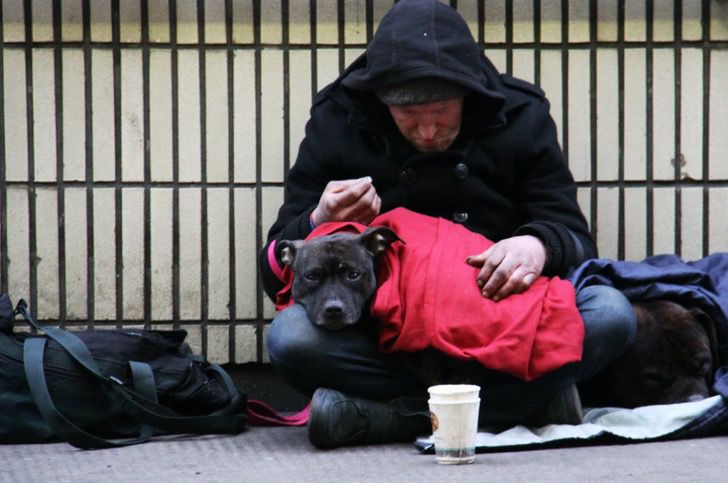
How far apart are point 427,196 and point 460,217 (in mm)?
122

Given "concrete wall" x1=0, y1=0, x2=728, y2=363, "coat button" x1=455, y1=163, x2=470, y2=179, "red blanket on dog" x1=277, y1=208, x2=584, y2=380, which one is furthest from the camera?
"concrete wall" x1=0, y1=0, x2=728, y2=363

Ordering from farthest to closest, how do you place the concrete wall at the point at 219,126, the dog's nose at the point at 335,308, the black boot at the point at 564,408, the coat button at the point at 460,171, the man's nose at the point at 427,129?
1. the concrete wall at the point at 219,126
2. the coat button at the point at 460,171
3. the man's nose at the point at 427,129
4. the black boot at the point at 564,408
5. the dog's nose at the point at 335,308

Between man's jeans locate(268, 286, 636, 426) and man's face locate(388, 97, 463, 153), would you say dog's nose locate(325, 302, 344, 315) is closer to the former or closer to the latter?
man's jeans locate(268, 286, 636, 426)

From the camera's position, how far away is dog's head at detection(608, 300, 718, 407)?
3.81m

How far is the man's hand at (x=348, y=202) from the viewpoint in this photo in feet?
12.3

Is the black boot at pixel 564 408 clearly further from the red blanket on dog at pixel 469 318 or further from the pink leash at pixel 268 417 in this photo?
the pink leash at pixel 268 417

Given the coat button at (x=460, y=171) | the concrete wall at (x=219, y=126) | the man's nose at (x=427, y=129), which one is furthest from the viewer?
the concrete wall at (x=219, y=126)

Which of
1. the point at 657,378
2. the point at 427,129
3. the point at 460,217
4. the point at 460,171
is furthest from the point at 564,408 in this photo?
the point at 427,129

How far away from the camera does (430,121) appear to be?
383 cm

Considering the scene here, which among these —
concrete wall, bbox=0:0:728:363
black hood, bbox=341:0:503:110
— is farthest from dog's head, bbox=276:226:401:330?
concrete wall, bbox=0:0:728:363

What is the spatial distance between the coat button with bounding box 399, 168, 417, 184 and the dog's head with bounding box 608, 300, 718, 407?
0.79m

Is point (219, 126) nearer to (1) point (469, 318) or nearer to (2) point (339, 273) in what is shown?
(2) point (339, 273)

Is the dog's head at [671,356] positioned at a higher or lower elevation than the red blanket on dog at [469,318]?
lower

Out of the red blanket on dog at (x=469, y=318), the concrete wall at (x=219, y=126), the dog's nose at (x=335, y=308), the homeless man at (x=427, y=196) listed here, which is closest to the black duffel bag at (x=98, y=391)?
the homeless man at (x=427, y=196)
